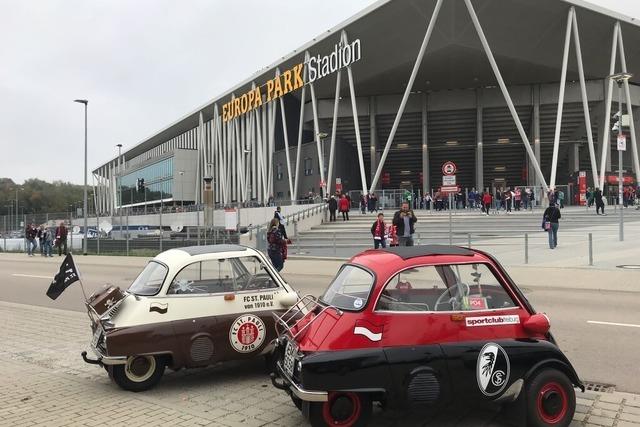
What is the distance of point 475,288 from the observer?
14.5 feet

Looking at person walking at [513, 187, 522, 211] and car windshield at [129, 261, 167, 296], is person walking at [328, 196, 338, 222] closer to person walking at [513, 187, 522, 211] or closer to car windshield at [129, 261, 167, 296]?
person walking at [513, 187, 522, 211]

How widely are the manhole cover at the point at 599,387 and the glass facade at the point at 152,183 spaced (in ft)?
259

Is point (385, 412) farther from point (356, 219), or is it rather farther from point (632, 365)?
point (356, 219)

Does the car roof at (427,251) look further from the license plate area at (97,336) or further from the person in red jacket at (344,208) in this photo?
the person in red jacket at (344,208)

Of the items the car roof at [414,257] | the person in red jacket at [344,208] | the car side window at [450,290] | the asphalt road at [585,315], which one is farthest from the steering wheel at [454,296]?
the person in red jacket at [344,208]

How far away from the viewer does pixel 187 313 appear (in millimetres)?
5629

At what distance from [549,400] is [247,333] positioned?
9.71 ft

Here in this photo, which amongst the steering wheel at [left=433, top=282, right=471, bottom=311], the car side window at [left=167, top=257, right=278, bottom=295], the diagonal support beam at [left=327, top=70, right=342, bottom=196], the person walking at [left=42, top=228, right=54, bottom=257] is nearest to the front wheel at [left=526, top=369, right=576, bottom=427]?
A: the steering wheel at [left=433, top=282, right=471, bottom=311]

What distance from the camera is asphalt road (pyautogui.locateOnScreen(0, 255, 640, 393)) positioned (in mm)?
6008

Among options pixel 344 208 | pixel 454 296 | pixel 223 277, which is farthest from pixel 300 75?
pixel 454 296

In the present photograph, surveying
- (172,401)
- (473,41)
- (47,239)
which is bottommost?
(172,401)

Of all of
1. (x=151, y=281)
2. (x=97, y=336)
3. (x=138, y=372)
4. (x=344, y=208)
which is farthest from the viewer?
(x=344, y=208)

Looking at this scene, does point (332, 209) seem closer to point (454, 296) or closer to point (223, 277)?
point (223, 277)

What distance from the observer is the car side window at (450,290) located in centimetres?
432
